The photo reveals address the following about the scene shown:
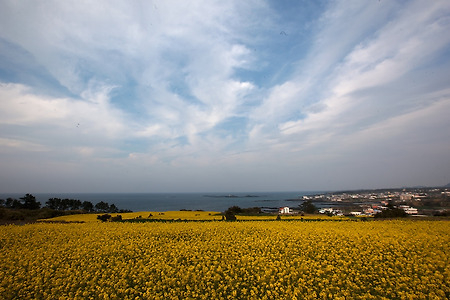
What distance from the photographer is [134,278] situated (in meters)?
8.39

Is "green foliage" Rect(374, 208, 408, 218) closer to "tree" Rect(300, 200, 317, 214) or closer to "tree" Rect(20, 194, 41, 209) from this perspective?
"tree" Rect(300, 200, 317, 214)

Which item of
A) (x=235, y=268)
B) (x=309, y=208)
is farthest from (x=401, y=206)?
(x=235, y=268)

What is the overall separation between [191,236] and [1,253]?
32.8ft

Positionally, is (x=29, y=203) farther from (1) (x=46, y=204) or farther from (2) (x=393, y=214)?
(2) (x=393, y=214)

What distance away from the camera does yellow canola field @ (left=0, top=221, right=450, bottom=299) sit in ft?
24.5

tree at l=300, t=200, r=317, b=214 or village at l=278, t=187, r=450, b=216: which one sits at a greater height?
tree at l=300, t=200, r=317, b=214

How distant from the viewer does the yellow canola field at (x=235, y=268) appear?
746cm

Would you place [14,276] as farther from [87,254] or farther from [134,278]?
[134,278]

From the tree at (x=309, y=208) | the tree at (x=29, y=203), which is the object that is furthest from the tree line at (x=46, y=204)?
the tree at (x=309, y=208)

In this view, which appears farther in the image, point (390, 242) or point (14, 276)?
point (390, 242)

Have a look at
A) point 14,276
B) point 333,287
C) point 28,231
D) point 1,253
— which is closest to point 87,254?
point 14,276

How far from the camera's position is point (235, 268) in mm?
8602

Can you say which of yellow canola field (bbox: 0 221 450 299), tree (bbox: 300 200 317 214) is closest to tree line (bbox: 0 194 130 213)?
yellow canola field (bbox: 0 221 450 299)

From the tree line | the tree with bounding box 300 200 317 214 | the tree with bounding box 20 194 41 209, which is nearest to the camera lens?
the tree line
